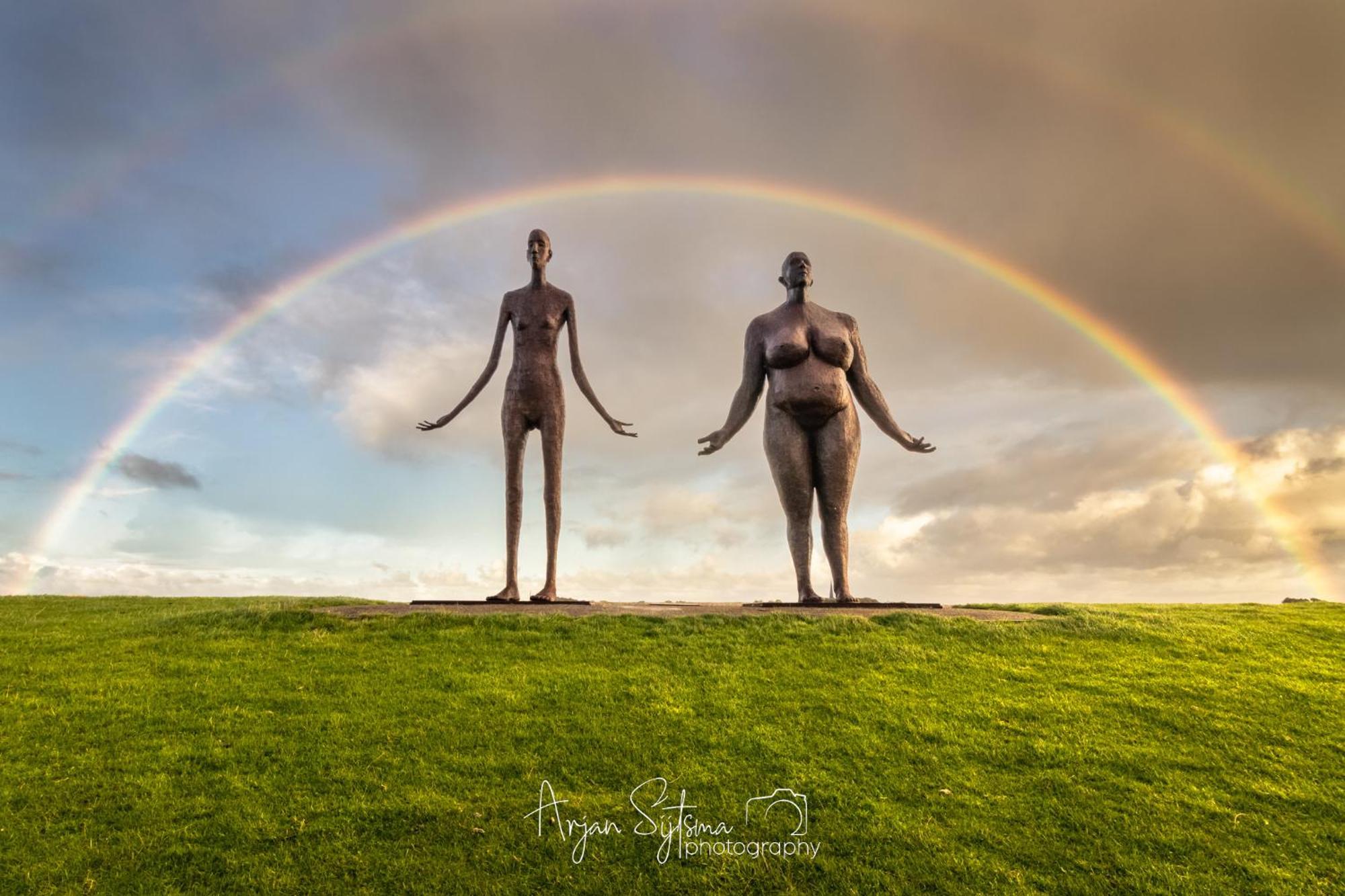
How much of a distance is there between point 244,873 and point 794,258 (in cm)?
1075

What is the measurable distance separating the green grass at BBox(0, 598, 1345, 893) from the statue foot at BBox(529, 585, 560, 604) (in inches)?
53.9

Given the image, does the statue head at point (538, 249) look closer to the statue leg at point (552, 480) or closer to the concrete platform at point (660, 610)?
the statue leg at point (552, 480)

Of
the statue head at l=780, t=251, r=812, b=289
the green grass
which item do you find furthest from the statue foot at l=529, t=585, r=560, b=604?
the statue head at l=780, t=251, r=812, b=289

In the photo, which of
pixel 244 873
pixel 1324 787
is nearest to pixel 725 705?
pixel 244 873

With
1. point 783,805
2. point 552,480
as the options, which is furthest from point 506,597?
point 783,805

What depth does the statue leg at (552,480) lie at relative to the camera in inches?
496

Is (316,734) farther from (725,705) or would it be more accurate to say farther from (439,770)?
(725,705)

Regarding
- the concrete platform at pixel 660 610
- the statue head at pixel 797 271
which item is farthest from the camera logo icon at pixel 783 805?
the statue head at pixel 797 271

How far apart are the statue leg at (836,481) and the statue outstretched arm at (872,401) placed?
884 mm

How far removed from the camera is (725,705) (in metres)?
7.83

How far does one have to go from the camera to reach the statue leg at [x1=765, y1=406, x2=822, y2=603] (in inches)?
489

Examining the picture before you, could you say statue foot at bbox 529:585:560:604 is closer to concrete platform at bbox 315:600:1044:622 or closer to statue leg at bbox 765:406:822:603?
concrete platform at bbox 315:600:1044:622

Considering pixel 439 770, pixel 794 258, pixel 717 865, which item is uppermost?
pixel 794 258

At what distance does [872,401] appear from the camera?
13281 millimetres
